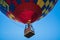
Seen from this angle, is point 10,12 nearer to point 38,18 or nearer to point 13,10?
point 13,10

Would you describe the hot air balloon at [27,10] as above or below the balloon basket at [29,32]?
above

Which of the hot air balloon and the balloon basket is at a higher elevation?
the hot air balloon

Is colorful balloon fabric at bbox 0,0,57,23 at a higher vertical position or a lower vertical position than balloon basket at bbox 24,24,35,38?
higher

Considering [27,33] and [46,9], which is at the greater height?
[46,9]

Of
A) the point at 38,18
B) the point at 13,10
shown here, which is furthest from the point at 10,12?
the point at 38,18

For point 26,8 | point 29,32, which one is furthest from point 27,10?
point 29,32

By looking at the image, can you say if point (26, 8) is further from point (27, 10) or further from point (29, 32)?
point (29, 32)

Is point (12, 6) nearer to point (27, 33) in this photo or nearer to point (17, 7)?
point (17, 7)
